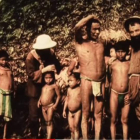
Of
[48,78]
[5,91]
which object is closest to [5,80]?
[5,91]

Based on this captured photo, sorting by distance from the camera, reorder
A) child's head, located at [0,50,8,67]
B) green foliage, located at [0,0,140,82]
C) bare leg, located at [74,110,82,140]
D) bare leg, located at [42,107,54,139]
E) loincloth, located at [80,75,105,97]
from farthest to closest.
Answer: green foliage, located at [0,0,140,82]
child's head, located at [0,50,8,67]
bare leg, located at [42,107,54,139]
bare leg, located at [74,110,82,140]
loincloth, located at [80,75,105,97]

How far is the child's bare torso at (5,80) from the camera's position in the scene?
5398mm

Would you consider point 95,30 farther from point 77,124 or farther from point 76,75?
point 77,124

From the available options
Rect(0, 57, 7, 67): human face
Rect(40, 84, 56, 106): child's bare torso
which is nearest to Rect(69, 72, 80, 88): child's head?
Rect(40, 84, 56, 106): child's bare torso

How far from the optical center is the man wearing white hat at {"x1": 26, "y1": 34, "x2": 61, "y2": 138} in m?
5.41

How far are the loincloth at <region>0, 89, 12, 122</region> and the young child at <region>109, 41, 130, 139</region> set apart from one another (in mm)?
1261

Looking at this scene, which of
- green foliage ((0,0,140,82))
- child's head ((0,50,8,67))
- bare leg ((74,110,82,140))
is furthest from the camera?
green foliage ((0,0,140,82))

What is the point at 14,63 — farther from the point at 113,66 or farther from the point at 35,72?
the point at 113,66

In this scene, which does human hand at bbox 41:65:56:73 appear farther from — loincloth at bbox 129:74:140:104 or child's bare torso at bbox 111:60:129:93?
loincloth at bbox 129:74:140:104

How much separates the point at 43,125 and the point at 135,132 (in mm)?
1186

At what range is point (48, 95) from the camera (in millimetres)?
5348

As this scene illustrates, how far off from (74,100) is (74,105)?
2.4 inches

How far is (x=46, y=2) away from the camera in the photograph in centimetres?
587

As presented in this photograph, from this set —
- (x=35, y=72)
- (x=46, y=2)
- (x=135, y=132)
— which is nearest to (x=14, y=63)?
(x=35, y=72)
